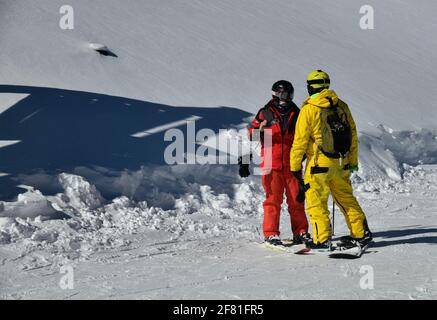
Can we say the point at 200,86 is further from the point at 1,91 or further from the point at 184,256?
the point at 184,256

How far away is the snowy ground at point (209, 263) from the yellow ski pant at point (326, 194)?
32cm

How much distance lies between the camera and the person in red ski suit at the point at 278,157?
→ 303 inches

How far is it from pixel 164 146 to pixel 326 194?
14.5 feet

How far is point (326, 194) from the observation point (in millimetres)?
7312

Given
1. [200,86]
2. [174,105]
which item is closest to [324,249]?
[174,105]

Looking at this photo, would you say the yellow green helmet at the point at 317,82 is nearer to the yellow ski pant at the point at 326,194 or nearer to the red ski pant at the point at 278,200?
the yellow ski pant at the point at 326,194

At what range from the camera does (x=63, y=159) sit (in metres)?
9.91

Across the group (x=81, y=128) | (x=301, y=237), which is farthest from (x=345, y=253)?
(x=81, y=128)

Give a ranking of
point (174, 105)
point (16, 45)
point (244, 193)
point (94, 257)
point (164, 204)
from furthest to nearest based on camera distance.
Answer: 1. point (16, 45)
2. point (174, 105)
3. point (244, 193)
4. point (164, 204)
5. point (94, 257)

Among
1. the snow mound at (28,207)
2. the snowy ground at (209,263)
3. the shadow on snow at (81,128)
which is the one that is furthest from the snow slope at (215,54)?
the snowy ground at (209,263)

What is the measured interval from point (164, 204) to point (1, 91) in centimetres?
422

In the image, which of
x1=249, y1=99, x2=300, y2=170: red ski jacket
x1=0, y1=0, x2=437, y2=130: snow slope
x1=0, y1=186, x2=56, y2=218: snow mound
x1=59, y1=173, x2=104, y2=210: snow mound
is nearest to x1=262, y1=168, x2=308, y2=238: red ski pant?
x1=249, y1=99, x2=300, y2=170: red ski jacket

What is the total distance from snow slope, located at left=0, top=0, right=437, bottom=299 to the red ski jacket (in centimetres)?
106
